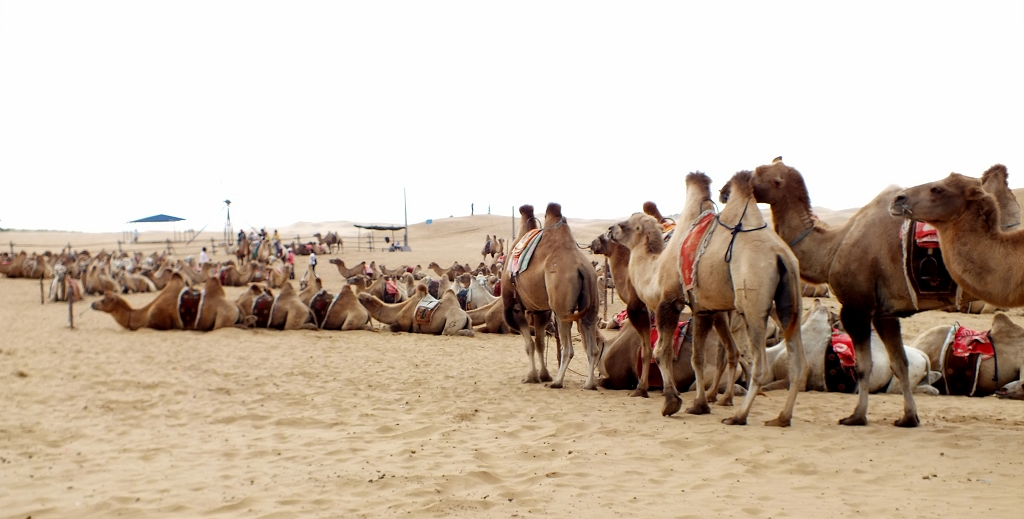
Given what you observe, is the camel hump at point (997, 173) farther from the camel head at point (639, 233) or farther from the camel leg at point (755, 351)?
the camel head at point (639, 233)

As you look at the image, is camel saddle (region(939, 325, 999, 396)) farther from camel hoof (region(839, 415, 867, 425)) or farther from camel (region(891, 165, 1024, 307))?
camel (region(891, 165, 1024, 307))

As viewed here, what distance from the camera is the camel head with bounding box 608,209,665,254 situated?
334 inches

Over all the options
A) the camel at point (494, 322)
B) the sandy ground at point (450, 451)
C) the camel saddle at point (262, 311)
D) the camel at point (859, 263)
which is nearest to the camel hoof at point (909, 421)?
the camel at point (859, 263)

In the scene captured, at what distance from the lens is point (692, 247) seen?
746 cm

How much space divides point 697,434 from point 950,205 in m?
2.54

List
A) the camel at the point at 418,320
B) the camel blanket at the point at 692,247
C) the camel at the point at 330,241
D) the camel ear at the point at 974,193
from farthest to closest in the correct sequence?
the camel at the point at 330,241
the camel at the point at 418,320
the camel blanket at the point at 692,247
the camel ear at the point at 974,193

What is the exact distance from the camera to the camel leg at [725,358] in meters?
7.92

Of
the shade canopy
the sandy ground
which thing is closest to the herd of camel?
the sandy ground

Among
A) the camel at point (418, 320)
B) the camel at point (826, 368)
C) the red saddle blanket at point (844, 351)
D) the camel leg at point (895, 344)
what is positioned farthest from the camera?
the camel at point (418, 320)

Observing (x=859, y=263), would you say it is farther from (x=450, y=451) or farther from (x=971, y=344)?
(x=450, y=451)

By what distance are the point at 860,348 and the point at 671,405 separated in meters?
1.71

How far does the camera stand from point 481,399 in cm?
884

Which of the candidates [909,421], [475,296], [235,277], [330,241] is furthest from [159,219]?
[909,421]

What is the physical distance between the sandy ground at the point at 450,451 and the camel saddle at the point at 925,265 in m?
1.11
